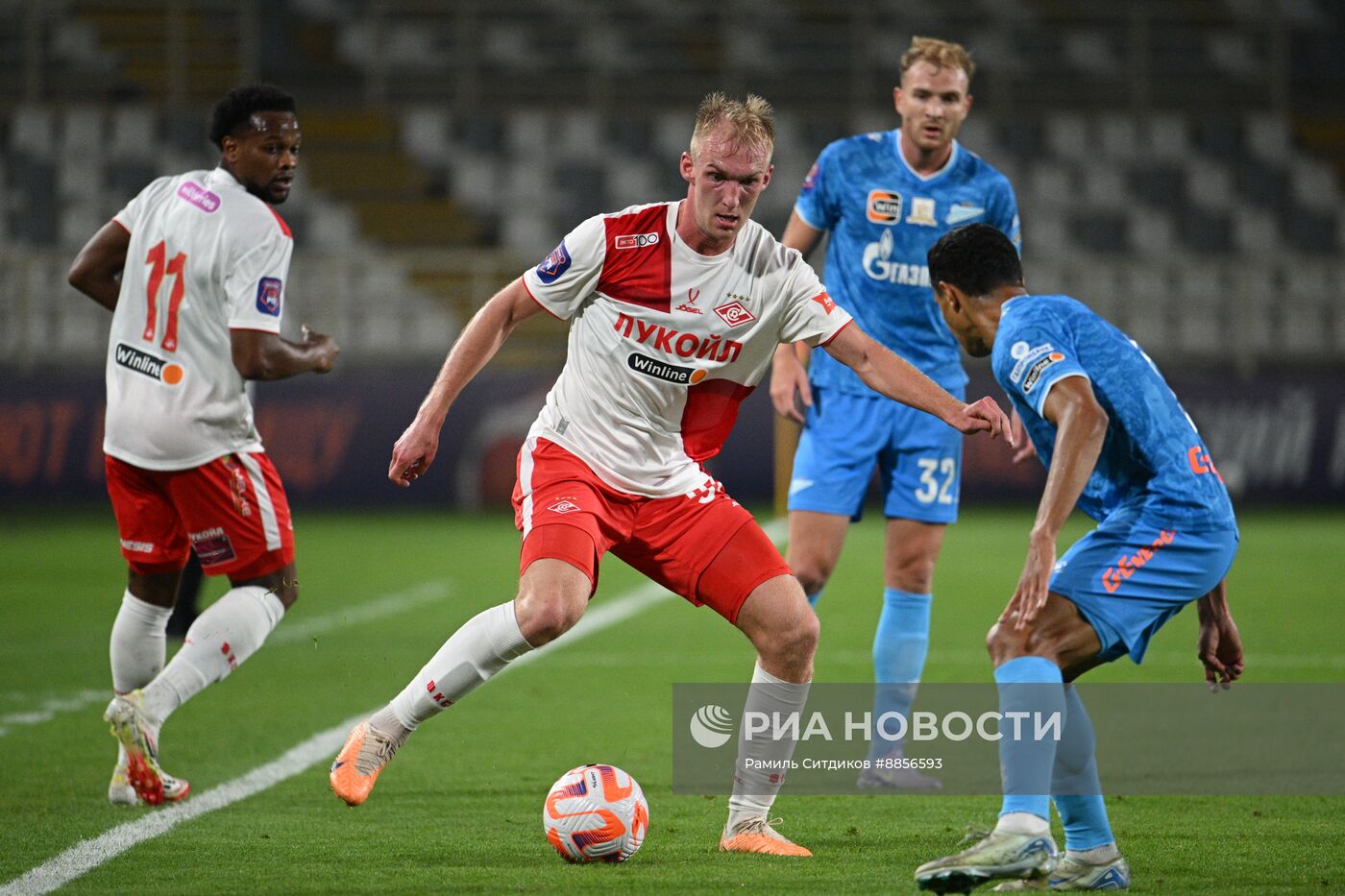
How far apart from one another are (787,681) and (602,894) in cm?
93

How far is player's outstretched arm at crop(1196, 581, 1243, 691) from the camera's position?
14.7ft

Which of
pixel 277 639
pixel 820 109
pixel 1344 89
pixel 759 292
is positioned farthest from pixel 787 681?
pixel 1344 89

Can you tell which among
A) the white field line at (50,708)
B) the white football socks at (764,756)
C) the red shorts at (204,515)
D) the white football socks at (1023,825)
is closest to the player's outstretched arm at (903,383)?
the white football socks at (764,756)

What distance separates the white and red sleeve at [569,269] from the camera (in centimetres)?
477

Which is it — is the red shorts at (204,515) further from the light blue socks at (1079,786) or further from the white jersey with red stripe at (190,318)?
the light blue socks at (1079,786)

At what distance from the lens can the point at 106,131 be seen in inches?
872

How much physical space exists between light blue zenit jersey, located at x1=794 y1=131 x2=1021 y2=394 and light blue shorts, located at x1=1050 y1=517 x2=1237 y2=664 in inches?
77.2

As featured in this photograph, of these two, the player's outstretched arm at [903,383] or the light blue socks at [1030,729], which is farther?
the player's outstretched arm at [903,383]

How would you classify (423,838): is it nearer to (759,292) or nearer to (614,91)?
(759,292)

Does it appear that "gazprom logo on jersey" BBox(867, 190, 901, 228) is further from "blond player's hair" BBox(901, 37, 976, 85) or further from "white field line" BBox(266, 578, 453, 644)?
"white field line" BBox(266, 578, 453, 644)

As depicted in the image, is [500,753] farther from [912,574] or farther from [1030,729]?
[1030,729]

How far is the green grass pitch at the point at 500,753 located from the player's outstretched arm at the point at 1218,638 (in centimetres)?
53

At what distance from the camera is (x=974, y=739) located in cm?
669

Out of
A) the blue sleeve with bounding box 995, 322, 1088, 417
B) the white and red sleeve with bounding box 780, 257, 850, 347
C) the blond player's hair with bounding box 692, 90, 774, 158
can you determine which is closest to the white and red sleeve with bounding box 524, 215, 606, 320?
the blond player's hair with bounding box 692, 90, 774, 158
